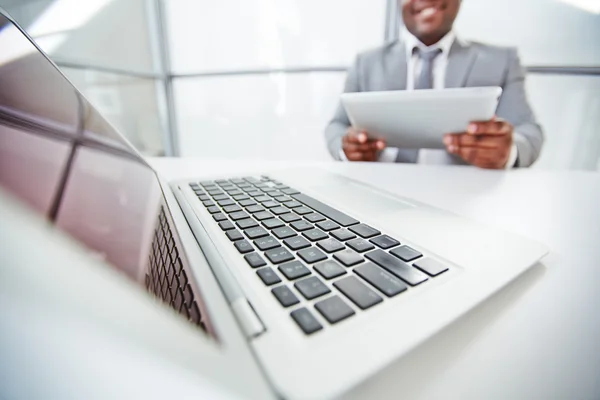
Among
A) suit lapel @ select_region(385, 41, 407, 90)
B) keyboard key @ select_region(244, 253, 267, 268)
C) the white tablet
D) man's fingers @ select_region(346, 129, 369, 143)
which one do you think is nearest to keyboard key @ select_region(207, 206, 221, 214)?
keyboard key @ select_region(244, 253, 267, 268)

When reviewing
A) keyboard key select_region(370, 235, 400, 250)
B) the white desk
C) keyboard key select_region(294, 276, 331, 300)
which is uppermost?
keyboard key select_region(294, 276, 331, 300)

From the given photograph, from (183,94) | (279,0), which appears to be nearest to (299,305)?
(279,0)

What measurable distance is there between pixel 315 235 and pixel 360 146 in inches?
21.3

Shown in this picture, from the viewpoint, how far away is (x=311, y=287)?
0.45ft

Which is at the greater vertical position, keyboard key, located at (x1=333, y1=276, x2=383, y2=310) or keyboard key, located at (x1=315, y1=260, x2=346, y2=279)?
keyboard key, located at (x1=333, y1=276, x2=383, y2=310)

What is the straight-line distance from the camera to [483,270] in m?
A: 0.16

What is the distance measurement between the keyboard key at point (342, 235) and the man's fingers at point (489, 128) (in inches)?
17.4

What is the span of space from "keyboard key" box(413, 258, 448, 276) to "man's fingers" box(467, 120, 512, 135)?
0.45 meters

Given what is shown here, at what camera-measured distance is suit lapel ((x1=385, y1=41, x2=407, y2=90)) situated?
1043mm

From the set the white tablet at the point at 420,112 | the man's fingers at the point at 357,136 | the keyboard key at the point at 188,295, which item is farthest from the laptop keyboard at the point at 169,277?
the man's fingers at the point at 357,136

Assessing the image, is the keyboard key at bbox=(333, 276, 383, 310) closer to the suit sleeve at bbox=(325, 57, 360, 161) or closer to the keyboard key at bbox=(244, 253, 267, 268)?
the keyboard key at bbox=(244, 253, 267, 268)

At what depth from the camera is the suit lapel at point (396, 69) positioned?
1.04 metres

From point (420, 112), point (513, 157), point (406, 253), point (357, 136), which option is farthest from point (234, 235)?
point (513, 157)

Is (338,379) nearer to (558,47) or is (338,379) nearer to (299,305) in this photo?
(299,305)
